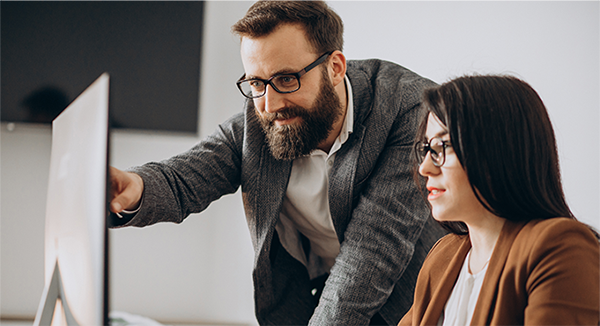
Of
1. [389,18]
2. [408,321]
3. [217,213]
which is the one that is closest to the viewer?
[408,321]

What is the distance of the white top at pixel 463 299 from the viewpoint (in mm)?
725

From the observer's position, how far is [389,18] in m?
1.65

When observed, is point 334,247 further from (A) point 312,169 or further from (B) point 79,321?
(B) point 79,321

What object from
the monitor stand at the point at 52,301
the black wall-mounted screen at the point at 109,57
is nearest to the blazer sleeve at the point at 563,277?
the monitor stand at the point at 52,301

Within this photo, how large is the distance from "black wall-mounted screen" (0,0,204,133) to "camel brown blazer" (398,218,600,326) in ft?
5.02

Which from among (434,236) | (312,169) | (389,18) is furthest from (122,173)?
(389,18)

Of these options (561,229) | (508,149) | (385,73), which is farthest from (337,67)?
(561,229)

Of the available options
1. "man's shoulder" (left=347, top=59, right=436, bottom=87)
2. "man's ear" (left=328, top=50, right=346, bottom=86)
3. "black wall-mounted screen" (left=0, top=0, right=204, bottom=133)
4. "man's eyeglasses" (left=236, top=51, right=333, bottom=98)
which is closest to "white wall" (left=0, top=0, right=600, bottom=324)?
"black wall-mounted screen" (left=0, top=0, right=204, bottom=133)

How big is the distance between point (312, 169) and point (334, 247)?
0.25m

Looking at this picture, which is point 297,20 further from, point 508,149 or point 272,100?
point 508,149

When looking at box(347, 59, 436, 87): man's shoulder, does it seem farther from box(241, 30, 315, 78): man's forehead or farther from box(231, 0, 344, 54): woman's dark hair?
box(241, 30, 315, 78): man's forehead

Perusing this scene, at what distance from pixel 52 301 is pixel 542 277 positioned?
61cm

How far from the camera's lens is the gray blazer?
103 cm

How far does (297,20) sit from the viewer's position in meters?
1.11
